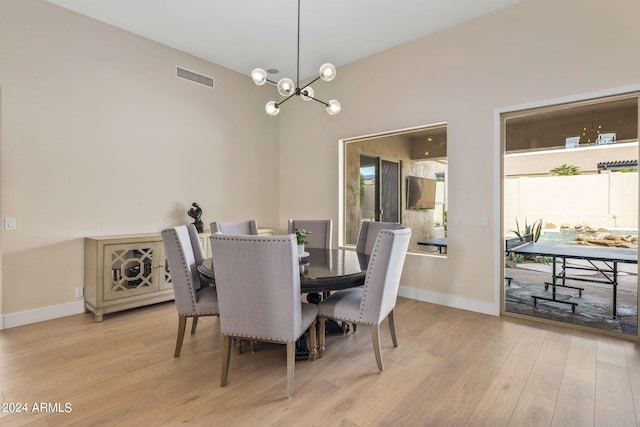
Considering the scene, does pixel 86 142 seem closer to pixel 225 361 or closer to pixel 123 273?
pixel 123 273

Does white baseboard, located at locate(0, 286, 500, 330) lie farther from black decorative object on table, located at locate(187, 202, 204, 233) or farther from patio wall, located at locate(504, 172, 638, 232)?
black decorative object on table, located at locate(187, 202, 204, 233)

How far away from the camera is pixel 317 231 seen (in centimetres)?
395

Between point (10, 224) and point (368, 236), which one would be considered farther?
point (368, 236)

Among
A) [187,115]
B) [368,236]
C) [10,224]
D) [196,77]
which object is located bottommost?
[368,236]


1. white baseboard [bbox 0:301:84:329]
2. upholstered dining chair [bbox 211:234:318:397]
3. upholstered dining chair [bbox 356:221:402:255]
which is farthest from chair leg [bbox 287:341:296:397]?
white baseboard [bbox 0:301:84:329]

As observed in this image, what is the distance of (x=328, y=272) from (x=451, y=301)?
2.22 m

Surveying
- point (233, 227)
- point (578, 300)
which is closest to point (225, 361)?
point (233, 227)

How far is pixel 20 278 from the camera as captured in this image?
3219mm

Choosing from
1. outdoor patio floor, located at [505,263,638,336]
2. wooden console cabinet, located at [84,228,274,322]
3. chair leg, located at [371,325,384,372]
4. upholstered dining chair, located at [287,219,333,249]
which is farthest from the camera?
upholstered dining chair, located at [287,219,333,249]

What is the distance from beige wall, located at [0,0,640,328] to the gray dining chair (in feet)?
3.78

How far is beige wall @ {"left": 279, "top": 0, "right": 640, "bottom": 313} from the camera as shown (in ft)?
9.76

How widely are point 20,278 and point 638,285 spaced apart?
19.3 ft

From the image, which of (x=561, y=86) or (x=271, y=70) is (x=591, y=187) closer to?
(x=561, y=86)

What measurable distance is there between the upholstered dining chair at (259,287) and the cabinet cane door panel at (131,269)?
81.1 inches
